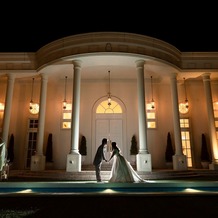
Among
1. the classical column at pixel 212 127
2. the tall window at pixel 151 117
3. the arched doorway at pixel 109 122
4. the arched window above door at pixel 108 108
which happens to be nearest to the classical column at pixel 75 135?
the arched doorway at pixel 109 122

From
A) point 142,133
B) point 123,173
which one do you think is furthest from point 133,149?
point 123,173

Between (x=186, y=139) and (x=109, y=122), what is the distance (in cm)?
486

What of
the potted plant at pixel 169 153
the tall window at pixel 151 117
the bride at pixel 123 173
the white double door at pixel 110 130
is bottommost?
the bride at pixel 123 173

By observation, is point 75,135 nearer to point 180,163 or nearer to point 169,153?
point 180,163

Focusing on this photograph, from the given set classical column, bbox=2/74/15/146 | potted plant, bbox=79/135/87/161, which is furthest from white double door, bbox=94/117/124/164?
classical column, bbox=2/74/15/146

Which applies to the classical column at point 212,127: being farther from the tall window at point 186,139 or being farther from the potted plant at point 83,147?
the potted plant at point 83,147

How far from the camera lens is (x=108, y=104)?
41.5 feet

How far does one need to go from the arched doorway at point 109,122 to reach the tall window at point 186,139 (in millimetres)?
3630

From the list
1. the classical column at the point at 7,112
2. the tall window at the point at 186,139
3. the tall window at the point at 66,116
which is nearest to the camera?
the classical column at the point at 7,112

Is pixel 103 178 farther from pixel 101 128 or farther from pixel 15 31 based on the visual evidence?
pixel 15 31

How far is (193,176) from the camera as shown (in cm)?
905

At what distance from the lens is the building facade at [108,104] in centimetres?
1061
